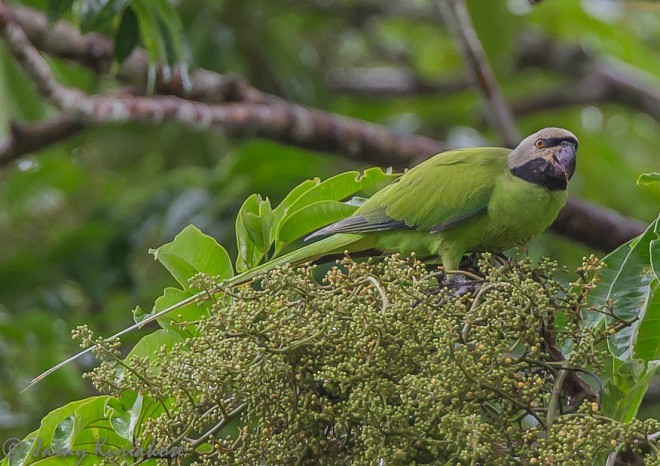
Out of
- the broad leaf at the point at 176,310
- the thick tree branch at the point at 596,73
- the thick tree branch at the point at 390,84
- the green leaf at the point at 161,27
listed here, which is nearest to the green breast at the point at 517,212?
the broad leaf at the point at 176,310

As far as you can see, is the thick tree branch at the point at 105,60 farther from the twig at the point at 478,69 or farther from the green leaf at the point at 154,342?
the green leaf at the point at 154,342

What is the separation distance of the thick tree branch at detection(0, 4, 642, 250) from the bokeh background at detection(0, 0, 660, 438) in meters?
0.19

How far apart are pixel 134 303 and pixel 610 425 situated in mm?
5088

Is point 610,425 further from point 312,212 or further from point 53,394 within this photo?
point 53,394

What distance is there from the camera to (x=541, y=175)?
4.19 m

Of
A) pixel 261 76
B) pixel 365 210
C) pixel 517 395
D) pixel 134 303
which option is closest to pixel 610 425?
pixel 517 395

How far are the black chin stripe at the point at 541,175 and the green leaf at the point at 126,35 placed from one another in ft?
6.87

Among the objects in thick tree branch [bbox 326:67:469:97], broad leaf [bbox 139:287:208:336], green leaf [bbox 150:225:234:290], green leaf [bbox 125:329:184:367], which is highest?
green leaf [bbox 150:225:234:290]

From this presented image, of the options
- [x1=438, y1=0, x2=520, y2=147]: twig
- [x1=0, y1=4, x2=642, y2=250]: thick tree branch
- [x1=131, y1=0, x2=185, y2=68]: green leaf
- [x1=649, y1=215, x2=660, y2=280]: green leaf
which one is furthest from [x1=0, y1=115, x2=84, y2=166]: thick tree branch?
[x1=649, y1=215, x2=660, y2=280]: green leaf

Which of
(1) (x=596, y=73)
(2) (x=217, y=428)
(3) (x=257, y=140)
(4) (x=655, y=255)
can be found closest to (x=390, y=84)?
(1) (x=596, y=73)

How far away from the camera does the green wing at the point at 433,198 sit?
13.3 ft

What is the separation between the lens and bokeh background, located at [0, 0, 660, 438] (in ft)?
22.0

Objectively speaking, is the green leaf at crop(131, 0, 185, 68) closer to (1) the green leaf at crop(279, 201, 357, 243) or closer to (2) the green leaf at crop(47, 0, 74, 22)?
(2) the green leaf at crop(47, 0, 74, 22)

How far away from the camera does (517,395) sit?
2574mm
